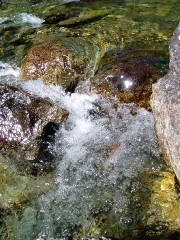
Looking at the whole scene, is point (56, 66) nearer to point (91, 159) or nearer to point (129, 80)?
point (129, 80)

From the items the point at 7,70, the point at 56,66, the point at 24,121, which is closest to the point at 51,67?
the point at 56,66

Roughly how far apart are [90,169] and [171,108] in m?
1.46

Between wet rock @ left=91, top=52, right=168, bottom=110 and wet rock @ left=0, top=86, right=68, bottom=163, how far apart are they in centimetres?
101

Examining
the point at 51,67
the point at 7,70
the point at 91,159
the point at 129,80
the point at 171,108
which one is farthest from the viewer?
the point at 7,70

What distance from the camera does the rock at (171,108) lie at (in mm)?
4625

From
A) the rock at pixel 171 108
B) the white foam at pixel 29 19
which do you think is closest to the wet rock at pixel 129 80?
the rock at pixel 171 108

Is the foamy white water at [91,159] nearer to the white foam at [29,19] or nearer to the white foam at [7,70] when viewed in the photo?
the white foam at [7,70]

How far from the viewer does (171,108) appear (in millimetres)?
4715

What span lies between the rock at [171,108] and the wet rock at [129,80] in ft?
3.73

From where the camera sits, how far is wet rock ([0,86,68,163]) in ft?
17.9

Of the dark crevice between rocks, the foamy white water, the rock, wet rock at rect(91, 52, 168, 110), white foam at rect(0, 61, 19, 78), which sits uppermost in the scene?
the rock

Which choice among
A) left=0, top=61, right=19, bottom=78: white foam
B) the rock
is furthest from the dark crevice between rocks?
left=0, top=61, right=19, bottom=78: white foam

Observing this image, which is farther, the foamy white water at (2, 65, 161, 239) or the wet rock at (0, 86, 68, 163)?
the wet rock at (0, 86, 68, 163)

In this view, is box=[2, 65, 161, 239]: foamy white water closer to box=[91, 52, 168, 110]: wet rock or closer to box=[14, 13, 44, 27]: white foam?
box=[91, 52, 168, 110]: wet rock
